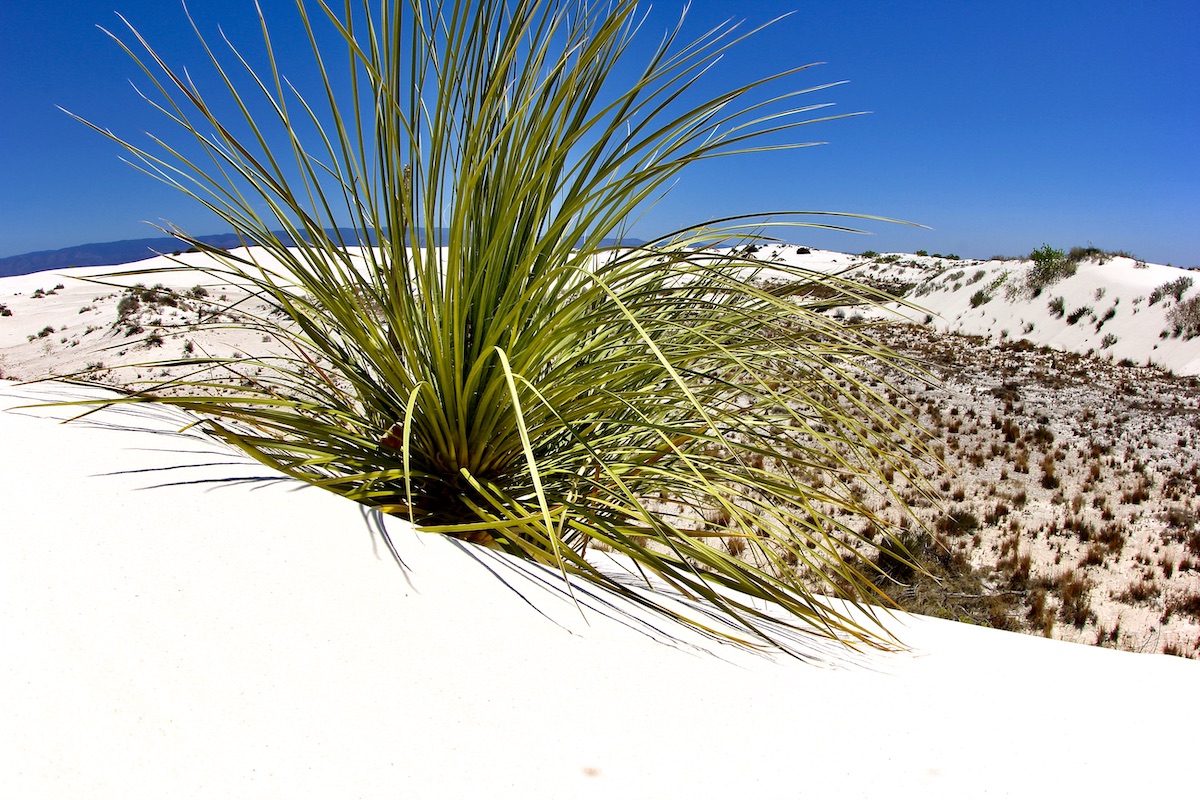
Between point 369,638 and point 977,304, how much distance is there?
1021 inches

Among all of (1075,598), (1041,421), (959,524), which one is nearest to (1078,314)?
(1041,421)

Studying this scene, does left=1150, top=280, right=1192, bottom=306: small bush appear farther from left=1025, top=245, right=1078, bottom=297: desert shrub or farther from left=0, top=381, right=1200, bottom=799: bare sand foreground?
left=0, top=381, right=1200, bottom=799: bare sand foreground

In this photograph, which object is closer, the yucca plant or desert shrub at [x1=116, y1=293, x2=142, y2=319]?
the yucca plant

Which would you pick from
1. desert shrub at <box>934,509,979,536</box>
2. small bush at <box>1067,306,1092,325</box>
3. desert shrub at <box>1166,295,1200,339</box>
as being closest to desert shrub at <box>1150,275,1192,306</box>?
desert shrub at <box>1166,295,1200,339</box>

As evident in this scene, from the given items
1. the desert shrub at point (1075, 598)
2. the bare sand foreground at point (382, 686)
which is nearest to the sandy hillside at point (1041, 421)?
the desert shrub at point (1075, 598)

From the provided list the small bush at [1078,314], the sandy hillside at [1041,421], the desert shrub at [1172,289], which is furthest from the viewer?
the small bush at [1078,314]

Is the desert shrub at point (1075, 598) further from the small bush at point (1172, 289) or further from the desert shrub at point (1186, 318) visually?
the small bush at point (1172, 289)

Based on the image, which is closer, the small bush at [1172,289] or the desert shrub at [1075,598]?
the desert shrub at [1075,598]

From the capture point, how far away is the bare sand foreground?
2.34 ft

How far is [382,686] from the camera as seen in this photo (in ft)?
2.87

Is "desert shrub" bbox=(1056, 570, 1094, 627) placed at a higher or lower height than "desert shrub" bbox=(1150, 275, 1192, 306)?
lower

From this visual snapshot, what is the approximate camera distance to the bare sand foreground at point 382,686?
714 millimetres

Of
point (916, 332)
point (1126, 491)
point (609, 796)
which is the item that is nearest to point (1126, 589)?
point (1126, 491)

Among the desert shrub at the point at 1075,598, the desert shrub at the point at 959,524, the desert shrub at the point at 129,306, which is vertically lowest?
the desert shrub at the point at 1075,598
